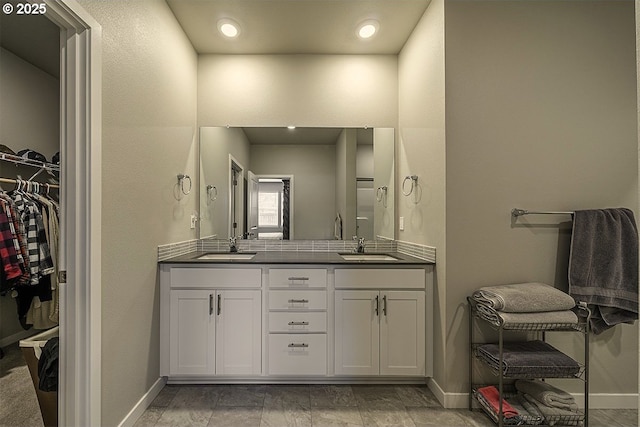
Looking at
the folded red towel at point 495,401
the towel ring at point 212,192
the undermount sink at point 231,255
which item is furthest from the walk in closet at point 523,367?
the towel ring at point 212,192

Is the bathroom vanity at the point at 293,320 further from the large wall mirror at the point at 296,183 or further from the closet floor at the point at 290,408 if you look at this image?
the large wall mirror at the point at 296,183

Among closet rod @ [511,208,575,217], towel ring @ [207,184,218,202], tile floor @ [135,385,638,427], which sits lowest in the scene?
tile floor @ [135,385,638,427]

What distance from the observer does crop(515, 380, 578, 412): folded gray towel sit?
1.81m

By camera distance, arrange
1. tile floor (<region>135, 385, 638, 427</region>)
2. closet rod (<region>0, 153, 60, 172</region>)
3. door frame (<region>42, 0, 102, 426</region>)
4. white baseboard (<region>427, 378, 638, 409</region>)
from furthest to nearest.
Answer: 1. closet rod (<region>0, 153, 60, 172</region>)
2. white baseboard (<region>427, 378, 638, 409</region>)
3. tile floor (<region>135, 385, 638, 427</region>)
4. door frame (<region>42, 0, 102, 426</region>)

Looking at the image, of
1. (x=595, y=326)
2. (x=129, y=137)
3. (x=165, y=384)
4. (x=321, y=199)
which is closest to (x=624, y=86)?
(x=595, y=326)

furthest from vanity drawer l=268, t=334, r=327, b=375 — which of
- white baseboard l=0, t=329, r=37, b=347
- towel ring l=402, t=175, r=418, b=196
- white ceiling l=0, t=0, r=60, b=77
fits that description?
white ceiling l=0, t=0, r=60, b=77

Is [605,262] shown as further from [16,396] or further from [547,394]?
[16,396]

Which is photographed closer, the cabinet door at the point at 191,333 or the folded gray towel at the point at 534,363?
the folded gray towel at the point at 534,363

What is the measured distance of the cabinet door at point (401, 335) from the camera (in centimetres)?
221

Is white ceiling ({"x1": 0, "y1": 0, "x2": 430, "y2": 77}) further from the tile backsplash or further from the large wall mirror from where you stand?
the tile backsplash

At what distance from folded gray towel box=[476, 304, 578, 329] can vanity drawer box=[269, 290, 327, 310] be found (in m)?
1.03

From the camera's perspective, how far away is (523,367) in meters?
1.72

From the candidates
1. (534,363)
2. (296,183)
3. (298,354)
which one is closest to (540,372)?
(534,363)

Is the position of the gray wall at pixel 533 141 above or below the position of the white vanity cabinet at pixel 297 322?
above
